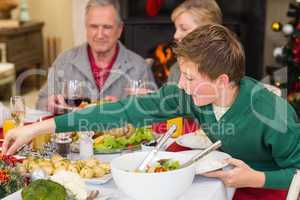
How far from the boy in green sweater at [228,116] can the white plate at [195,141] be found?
37 mm

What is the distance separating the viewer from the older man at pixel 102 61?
103 inches

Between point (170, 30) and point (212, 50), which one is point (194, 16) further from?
point (170, 30)

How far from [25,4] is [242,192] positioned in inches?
181

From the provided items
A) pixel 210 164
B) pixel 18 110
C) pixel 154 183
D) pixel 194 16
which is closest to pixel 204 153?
pixel 210 164

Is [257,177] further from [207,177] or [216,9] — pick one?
[216,9]

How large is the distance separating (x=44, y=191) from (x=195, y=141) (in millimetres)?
767

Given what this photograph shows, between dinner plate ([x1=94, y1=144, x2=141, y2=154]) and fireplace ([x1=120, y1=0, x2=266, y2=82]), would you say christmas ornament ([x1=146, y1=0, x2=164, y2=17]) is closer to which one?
fireplace ([x1=120, y1=0, x2=266, y2=82])

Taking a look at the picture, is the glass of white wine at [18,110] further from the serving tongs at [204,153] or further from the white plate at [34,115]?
the serving tongs at [204,153]

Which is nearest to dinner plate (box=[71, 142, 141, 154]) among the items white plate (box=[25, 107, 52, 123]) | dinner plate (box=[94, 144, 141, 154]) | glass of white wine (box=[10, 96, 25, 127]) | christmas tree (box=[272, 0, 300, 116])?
dinner plate (box=[94, 144, 141, 154])

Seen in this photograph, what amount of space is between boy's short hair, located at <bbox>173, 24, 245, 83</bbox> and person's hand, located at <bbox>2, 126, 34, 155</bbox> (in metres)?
0.52

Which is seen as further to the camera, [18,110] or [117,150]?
[18,110]

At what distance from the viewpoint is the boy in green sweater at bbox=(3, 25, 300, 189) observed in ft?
5.02

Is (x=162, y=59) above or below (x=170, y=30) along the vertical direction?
below

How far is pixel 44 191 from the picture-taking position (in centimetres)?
113
